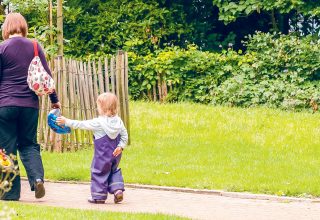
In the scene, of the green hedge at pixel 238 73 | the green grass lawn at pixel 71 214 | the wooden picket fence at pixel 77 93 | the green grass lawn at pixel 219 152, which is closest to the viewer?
the green grass lawn at pixel 71 214

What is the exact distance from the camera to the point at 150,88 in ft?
63.1

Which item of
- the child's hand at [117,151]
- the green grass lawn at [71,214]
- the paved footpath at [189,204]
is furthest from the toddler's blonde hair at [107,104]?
the green grass lawn at [71,214]

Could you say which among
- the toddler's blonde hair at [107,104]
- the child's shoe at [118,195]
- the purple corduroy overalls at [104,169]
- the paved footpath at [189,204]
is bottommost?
the paved footpath at [189,204]

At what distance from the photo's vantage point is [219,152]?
1243 centimetres

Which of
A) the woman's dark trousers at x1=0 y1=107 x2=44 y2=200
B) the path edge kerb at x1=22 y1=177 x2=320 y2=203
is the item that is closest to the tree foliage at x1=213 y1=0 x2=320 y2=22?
the path edge kerb at x1=22 y1=177 x2=320 y2=203

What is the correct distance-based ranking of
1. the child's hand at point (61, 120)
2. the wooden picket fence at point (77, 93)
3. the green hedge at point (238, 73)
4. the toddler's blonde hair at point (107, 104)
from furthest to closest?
1. the green hedge at point (238, 73)
2. the wooden picket fence at point (77, 93)
3. the toddler's blonde hair at point (107, 104)
4. the child's hand at point (61, 120)

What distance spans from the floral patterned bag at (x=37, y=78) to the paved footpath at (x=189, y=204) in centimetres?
112

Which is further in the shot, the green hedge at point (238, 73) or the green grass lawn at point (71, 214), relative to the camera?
the green hedge at point (238, 73)

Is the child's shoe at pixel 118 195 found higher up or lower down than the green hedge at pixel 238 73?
lower down

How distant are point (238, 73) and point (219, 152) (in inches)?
268

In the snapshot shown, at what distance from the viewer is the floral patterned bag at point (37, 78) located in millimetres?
8992

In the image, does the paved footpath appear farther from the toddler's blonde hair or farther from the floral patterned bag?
the floral patterned bag

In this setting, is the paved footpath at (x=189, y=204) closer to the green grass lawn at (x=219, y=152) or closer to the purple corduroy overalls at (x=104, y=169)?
the purple corduroy overalls at (x=104, y=169)

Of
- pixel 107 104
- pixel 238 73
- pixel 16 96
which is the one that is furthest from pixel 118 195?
pixel 238 73
